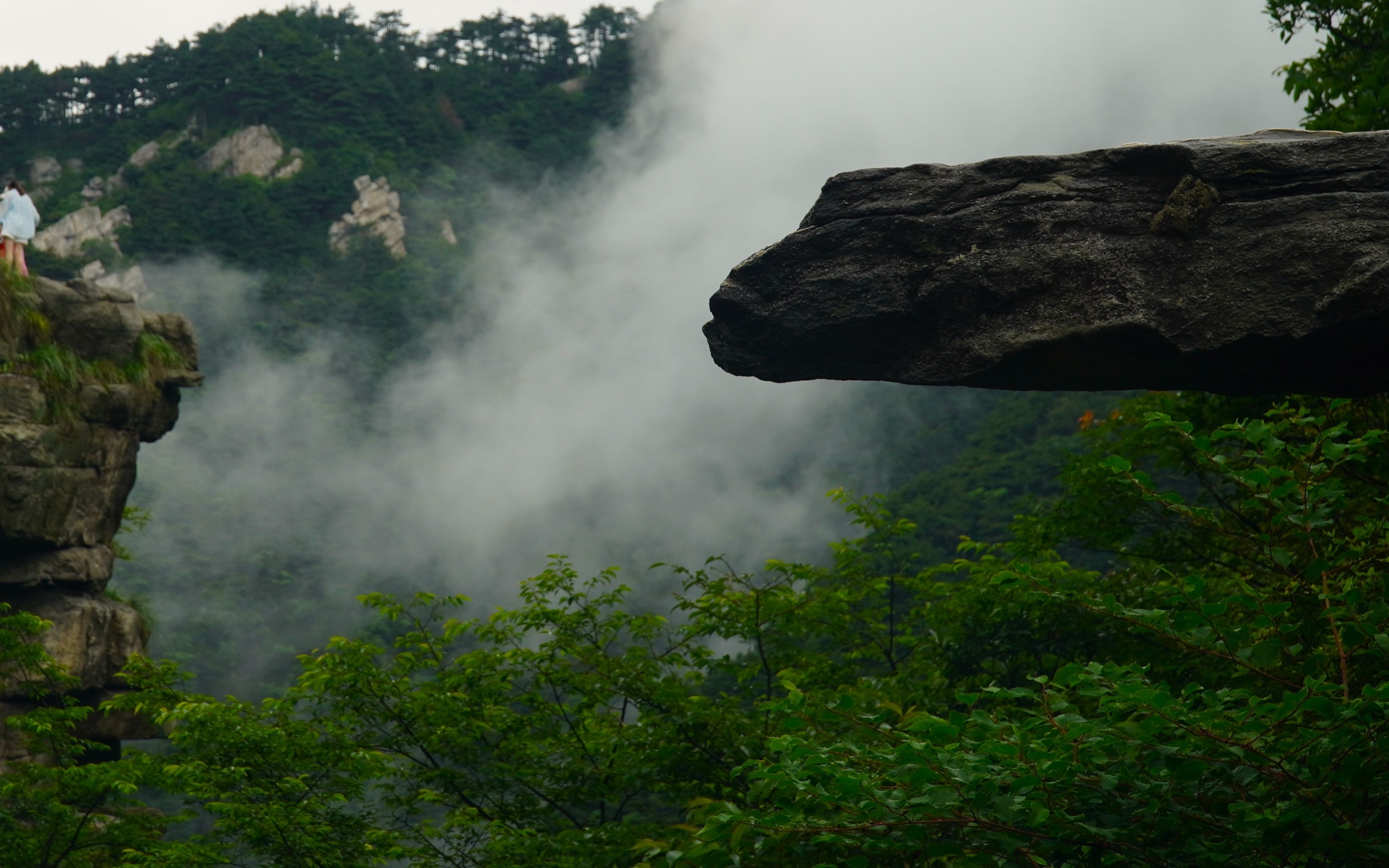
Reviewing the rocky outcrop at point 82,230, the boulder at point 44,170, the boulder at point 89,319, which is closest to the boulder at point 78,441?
the boulder at point 89,319

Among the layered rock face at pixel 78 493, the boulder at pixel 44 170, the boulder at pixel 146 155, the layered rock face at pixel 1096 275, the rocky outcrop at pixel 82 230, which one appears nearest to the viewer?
the layered rock face at pixel 1096 275

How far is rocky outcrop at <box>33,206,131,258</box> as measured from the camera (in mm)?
45562

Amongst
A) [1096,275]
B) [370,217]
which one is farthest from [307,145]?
[1096,275]

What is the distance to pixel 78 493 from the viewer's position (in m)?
13.0

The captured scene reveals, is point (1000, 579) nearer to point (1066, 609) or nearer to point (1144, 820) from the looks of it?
point (1144, 820)

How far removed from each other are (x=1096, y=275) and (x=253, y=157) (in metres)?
54.9

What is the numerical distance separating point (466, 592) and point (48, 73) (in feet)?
100

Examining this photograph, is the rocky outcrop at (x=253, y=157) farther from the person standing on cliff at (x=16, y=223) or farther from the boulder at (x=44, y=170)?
the person standing on cliff at (x=16, y=223)

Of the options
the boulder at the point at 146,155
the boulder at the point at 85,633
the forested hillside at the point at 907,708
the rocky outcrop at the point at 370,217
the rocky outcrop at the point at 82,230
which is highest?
the boulder at the point at 146,155

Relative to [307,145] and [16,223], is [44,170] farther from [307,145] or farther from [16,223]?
[16,223]

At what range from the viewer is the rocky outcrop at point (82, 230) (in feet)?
149

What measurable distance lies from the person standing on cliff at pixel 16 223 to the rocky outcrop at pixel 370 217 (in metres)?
42.1

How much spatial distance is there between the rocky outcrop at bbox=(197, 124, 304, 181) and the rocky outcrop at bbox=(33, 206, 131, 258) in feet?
16.3

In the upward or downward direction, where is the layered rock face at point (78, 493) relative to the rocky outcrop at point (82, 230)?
downward
